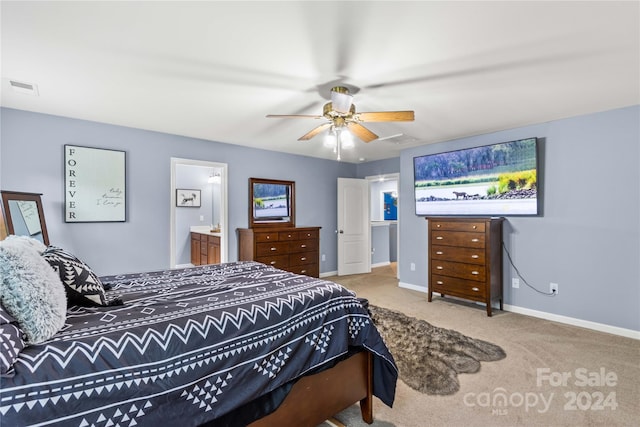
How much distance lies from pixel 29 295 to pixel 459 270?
415 cm

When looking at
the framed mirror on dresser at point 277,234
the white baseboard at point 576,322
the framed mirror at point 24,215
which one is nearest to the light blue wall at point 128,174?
the framed mirror on dresser at point 277,234

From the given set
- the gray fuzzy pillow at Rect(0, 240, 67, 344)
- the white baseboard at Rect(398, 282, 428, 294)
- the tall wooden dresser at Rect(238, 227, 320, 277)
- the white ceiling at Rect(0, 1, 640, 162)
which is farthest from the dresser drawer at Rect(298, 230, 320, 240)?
the gray fuzzy pillow at Rect(0, 240, 67, 344)

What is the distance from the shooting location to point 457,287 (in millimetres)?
4031

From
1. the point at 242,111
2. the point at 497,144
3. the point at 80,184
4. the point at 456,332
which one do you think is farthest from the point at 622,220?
the point at 80,184

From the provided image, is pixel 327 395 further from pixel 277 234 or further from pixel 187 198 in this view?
pixel 187 198

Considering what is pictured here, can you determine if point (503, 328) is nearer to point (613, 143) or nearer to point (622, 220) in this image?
point (622, 220)

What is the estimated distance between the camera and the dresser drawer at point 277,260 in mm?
4537

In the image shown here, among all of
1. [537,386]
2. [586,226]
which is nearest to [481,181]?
[586,226]

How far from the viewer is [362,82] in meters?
2.49

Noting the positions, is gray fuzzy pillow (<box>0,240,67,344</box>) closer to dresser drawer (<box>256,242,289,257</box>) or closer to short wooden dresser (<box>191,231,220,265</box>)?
dresser drawer (<box>256,242,289,257</box>)

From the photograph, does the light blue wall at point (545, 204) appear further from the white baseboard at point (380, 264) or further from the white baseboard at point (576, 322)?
the white baseboard at point (380, 264)

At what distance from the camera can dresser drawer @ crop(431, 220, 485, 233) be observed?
3.80 m

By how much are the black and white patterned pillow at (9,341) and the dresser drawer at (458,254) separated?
411cm

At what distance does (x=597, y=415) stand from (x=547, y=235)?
2.22 metres
